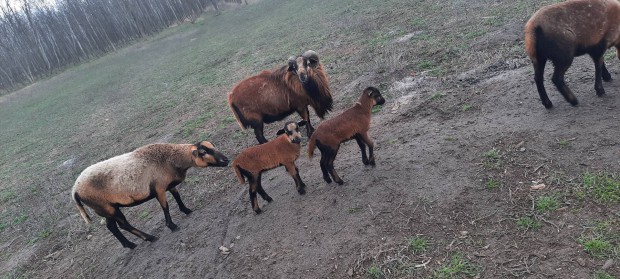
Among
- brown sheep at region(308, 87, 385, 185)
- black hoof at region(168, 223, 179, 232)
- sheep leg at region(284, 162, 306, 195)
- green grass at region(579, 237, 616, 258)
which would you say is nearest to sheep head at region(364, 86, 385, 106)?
brown sheep at region(308, 87, 385, 185)

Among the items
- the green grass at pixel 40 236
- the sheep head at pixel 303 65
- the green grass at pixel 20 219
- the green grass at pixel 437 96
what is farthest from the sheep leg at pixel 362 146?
the green grass at pixel 20 219

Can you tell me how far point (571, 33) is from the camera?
17.6 feet

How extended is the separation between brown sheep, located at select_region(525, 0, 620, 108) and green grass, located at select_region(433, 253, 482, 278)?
3268mm

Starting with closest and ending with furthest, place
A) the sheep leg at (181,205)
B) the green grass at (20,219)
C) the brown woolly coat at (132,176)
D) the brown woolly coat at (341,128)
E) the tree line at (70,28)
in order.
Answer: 1. the brown woolly coat at (341,128)
2. the brown woolly coat at (132,176)
3. the sheep leg at (181,205)
4. the green grass at (20,219)
5. the tree line at (70,28)

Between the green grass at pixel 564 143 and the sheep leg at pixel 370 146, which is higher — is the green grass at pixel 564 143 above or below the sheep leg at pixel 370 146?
below

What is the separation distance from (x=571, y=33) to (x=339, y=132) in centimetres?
335

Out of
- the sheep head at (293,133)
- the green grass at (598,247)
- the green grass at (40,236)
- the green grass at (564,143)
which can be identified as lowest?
the green grass at (598,247)

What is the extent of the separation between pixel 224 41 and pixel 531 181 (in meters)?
21.9

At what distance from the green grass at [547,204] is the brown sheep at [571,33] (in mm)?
2145

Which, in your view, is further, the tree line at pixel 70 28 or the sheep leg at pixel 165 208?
the tree line at pixel 70 28

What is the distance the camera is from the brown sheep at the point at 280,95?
A: 744 cm

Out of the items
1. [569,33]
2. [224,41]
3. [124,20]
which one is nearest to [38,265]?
[569,33]

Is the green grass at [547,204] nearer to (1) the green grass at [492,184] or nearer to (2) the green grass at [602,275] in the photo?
(1) the green grass at [492,184]

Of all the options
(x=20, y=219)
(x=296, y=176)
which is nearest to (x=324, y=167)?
(x=296, y=176)
